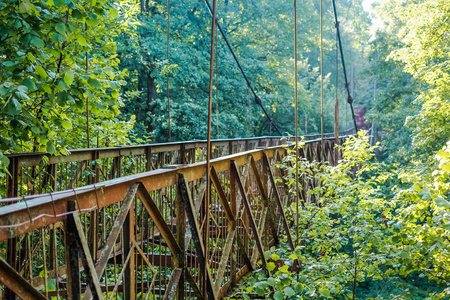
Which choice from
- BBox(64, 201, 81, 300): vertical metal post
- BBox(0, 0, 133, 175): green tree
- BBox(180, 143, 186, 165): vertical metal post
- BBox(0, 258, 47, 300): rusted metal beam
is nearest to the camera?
BBox(0, 258, 47, 300): rusted metal beam

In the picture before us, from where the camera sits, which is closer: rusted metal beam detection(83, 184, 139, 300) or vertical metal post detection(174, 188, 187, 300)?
rusted metal beam detection(83, 184, 139, 300)

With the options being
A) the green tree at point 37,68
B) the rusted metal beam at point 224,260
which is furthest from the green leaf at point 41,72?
the rusted metal beam at point 224,260

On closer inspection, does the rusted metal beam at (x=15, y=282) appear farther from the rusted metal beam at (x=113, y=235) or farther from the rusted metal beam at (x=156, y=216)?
the rusted metal beam at (x=156, y=216)

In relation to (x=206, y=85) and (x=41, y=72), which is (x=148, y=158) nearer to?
(x=41, y=72)

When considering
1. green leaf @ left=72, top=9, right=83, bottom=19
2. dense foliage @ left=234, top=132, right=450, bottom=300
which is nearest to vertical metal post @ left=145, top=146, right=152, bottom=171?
dense foliage @ left=234, top=132, right=450, bottom=300

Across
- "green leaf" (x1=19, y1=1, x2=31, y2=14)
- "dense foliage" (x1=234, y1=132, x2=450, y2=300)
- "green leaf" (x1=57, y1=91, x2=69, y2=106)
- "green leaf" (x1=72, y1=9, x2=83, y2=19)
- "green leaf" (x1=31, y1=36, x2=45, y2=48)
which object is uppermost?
"green leaf" (x1=72, y1=9, x2=83, y2=19)

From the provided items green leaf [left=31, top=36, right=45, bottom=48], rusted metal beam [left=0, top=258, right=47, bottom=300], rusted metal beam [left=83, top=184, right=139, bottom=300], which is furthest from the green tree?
rusted metal beam [left=0, top=258, right=47, bottom=300]

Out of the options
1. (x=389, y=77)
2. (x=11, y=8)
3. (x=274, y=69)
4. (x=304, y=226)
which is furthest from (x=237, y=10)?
(x=11, y=8)

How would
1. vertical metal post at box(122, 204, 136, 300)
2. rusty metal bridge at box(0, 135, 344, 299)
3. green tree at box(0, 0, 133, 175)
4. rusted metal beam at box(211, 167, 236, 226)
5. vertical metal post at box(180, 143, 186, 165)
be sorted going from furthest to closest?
vertical metal post at box(180, 143, 186, 165) → rusted metal beam at box(211, 167, 236, 226) → green tree at box(0, 0, 133, 175) → vertical metal post at box(122, 204, 136, 300) → rusty metal bridge at box(0, 135, 344, 299)

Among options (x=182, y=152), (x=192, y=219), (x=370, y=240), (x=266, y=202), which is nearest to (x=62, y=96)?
(x=192, y=219)

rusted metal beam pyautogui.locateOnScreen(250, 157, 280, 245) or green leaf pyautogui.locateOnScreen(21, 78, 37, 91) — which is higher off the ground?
green leaf pyautogui.locateOnScreen(21, 78, 37, 91)

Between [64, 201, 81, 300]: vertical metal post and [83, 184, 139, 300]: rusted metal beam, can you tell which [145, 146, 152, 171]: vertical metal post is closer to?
[83, 184, 139, 300]: rusted metal beam

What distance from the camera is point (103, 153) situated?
422 centimetres

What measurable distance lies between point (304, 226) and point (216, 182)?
10.7ft
